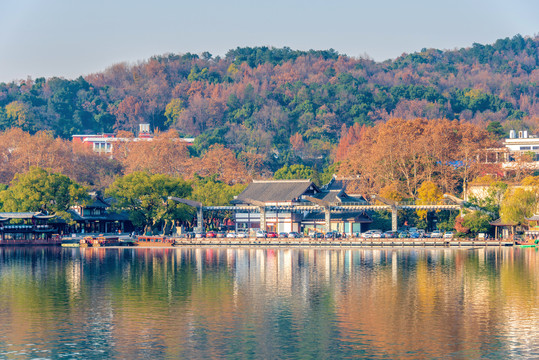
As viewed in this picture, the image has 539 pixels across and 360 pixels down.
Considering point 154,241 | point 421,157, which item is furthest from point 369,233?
point 154,241

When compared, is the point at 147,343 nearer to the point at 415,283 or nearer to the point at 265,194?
the point at 415,283

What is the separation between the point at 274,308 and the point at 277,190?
222 ft

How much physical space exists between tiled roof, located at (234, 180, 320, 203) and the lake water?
33.4 m

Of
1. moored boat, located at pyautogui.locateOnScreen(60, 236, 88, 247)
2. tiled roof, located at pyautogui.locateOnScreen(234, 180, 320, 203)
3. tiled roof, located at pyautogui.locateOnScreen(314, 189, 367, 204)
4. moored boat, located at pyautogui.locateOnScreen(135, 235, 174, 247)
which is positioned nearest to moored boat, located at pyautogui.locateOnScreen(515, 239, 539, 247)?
tiled roof, located at pyautogui.locateOnScreen(314, 189, 367, 204)

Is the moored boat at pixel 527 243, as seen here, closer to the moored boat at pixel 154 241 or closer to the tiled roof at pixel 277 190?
the tiled roof at pixel 277 190

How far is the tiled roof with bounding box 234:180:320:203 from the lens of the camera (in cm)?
11469

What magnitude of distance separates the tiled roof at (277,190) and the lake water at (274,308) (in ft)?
109

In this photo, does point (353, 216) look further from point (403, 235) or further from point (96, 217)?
point (96, 217)

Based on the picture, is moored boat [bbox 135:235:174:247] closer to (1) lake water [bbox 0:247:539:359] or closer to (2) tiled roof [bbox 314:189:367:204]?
(1) lake water [bbox 0:247:539:359]

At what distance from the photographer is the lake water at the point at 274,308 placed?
38.5 meters

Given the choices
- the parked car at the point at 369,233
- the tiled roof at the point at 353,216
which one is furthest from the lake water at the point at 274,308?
the tiled roof at the point at 353,216

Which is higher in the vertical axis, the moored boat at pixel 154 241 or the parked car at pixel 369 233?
the parked car at pixel 369 233

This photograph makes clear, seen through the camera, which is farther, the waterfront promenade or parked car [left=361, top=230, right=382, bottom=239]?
parked car [left=361, top=230, right=382, bottom=239]

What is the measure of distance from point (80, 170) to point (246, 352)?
112 m
